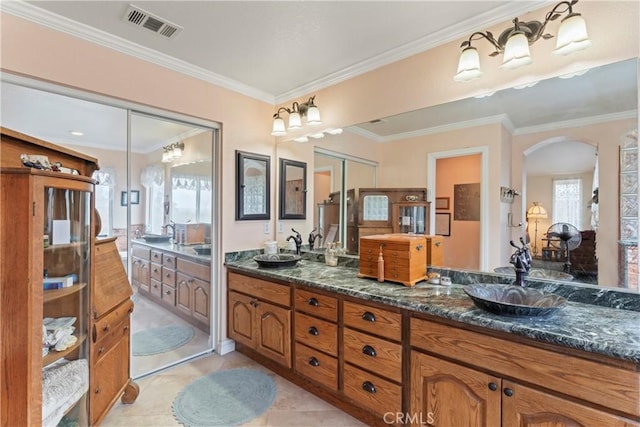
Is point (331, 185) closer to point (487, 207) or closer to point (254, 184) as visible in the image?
point (254, 184)

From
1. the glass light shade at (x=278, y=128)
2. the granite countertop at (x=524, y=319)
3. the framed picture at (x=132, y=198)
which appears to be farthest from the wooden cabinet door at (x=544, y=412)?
the framed picture at (x=132, y=198)

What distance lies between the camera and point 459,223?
82.4 inches

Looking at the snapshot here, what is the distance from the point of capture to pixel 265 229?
3.20m

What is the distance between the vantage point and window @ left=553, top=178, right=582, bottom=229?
1.67 meters

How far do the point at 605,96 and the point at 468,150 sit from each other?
0.72 m

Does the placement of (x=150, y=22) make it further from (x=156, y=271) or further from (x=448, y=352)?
(x=448, y=352)

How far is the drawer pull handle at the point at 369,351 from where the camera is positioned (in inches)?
69.1

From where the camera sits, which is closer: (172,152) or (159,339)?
(172,152)

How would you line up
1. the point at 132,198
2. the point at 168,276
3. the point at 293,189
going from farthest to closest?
the point at 293,189 → the point at 168,276 → the point at 132,198

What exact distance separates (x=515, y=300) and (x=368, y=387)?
102 centimetres

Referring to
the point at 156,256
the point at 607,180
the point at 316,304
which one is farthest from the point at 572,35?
the point at 156,256

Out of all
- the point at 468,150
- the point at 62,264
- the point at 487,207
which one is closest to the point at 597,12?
the point at 468,150

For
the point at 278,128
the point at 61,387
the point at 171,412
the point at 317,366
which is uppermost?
the point at 278,128

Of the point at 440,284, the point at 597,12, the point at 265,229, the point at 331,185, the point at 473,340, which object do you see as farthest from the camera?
the point at 265,229
